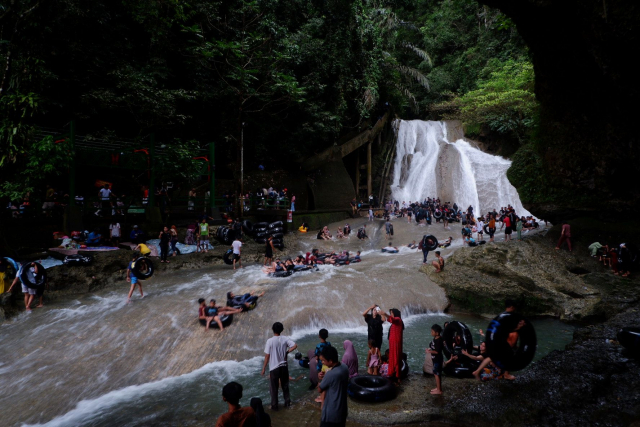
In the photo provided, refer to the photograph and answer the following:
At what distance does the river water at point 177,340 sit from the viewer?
6.36m

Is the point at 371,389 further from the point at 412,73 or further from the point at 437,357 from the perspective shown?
the point at 412,73

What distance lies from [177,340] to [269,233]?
30.8 feet

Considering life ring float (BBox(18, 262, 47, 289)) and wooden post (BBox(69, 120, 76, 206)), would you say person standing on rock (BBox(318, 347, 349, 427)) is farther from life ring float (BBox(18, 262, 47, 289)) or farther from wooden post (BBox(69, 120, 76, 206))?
wooden post (BBox(69, 120, 76, 206))

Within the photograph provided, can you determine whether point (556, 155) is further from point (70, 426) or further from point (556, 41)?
point (70, 426)

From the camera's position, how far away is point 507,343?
529 cm

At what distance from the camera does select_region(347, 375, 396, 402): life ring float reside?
19.0ft

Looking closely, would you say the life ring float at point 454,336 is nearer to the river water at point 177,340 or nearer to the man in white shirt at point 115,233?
the river water at point 177,340

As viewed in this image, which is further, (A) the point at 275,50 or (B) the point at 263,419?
(A) the point at 275,50

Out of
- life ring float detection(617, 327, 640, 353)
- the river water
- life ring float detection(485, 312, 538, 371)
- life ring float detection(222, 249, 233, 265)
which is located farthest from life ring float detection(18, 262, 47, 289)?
life ring float detection(617, 327, 640, 353)

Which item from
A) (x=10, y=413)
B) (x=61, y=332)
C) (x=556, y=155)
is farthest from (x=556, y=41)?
(x=61, y=332)

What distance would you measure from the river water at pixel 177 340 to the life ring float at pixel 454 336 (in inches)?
43.5

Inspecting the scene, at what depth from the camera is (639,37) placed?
16.4 feet

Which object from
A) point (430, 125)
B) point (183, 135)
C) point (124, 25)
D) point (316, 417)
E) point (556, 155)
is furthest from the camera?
point (430, 125)

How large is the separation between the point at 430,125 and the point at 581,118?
86.7 ft
